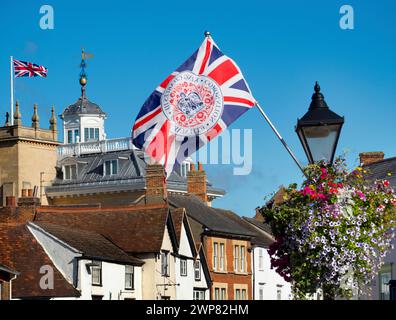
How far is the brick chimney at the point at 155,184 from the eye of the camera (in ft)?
214

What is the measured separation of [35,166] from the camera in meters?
108

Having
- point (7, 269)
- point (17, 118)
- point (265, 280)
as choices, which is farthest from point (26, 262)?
point (17, 118)

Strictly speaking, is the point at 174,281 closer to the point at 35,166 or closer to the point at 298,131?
the point at 298,131

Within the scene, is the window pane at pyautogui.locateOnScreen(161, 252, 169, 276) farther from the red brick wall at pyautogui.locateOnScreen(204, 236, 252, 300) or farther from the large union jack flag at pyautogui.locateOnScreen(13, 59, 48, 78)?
the large union jack flag at pyautogui.locateOnScreen(13, 59, 48, 78)

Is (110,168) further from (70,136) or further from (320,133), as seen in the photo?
(320,133)

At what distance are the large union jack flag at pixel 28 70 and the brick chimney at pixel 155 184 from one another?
23.6m

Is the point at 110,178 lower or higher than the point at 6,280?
higher

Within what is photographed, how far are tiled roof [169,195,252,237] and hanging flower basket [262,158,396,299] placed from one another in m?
49.4

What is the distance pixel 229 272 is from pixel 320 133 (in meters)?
53.4

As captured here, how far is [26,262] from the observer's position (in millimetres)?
49688

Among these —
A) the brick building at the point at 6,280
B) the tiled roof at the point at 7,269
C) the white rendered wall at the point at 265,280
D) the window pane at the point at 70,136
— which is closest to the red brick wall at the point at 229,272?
the white rendered wall at the point at 265,280

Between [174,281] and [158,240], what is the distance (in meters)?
3.24

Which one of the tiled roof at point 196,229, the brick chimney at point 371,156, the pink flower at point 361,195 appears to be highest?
the brick chimney at point 371,156

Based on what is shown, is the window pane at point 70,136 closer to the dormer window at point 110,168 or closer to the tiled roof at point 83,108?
the tiled roof at point 83,108
